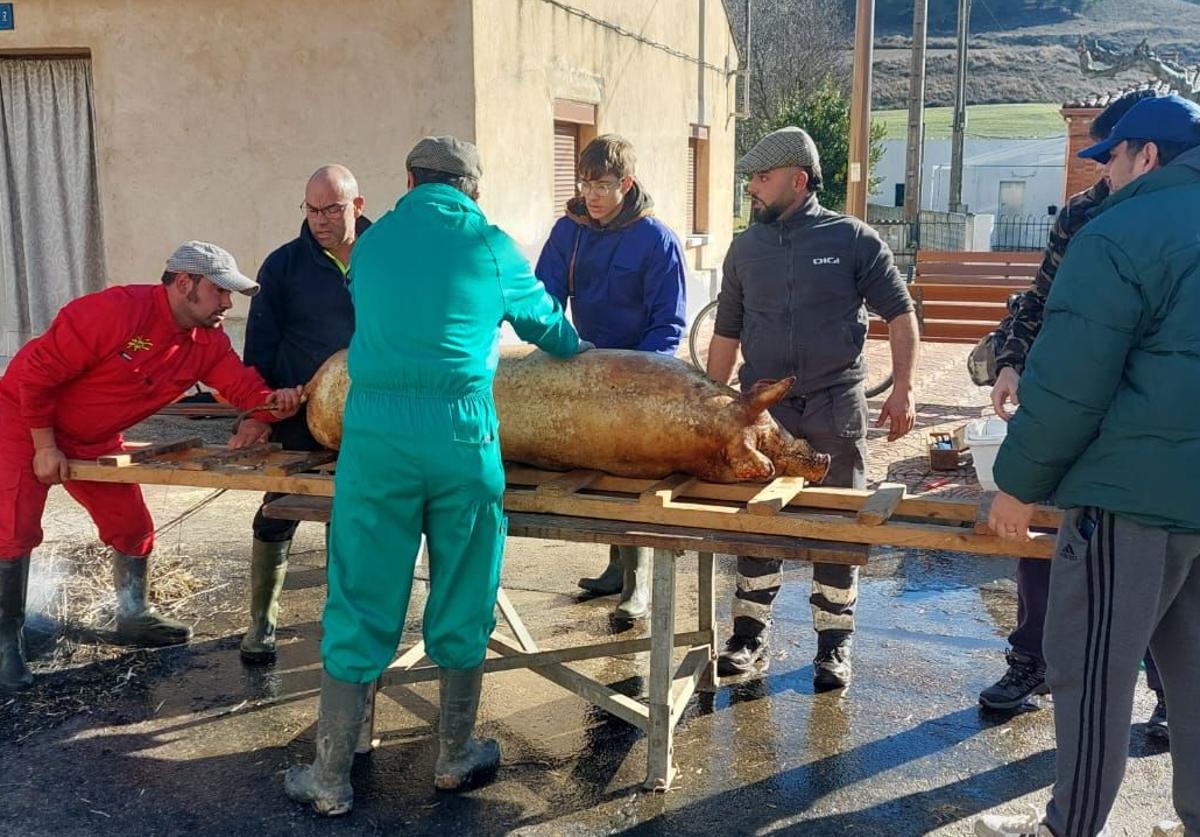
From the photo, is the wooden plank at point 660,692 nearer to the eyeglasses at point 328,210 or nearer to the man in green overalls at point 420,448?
the man in green overalls at point 420,448

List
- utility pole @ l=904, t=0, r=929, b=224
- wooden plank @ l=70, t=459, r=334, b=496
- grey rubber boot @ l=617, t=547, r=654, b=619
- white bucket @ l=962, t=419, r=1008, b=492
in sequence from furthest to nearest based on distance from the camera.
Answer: utility pole @ l=904, t=0, r=929, b=224
white bucket @ l=962, t=419, r=1008, b=492
grey rubber boot @ l=617, t=547, r=654, b=619
wooden plank @ l=70, t=459, r=334, b=496

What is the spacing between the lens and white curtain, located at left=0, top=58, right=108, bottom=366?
30.4ft

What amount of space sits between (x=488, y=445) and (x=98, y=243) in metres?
7.55

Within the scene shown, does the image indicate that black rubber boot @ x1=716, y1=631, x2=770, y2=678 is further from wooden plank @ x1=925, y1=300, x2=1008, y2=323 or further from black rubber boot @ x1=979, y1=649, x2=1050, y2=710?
wooden plank @ x1=925, y1=300, x2=1008, y2=323

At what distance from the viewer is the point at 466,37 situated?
8.77 metres

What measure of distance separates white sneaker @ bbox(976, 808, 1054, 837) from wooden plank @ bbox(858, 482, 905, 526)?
0.85 m

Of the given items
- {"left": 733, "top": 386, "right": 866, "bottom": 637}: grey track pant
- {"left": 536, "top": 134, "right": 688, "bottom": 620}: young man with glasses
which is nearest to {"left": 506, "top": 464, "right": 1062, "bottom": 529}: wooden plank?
{"left": 733, "top": 386, "right": 866, "bottom": 637}: grey track pant

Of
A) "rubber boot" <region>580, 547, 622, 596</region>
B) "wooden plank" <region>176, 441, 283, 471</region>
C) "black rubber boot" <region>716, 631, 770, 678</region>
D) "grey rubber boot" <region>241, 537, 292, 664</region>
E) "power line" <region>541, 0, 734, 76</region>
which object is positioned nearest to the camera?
"wooden plank" <region>176, 441, 283, 471</region>

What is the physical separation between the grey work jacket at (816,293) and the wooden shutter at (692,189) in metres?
12.0

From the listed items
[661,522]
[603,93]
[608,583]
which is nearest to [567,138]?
[603,93]

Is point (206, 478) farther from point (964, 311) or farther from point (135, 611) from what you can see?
point (964, 311)

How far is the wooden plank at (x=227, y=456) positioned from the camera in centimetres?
405

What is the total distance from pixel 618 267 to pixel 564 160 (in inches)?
280

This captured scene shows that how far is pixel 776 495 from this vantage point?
350 centimetres
